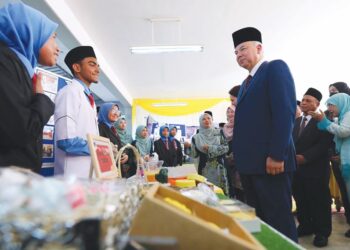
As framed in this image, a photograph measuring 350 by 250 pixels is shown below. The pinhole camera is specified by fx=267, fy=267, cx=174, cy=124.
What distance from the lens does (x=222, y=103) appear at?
998 centimetres

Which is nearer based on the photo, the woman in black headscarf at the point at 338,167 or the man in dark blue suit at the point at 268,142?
the man in dark blue suit at the point at 268,142

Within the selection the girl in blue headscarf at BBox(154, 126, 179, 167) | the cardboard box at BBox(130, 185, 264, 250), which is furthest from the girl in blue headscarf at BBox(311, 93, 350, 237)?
the girl in blue headscarf at BBox(154, 126, 179, 167)

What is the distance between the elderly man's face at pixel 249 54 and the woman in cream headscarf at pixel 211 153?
1.71 metres

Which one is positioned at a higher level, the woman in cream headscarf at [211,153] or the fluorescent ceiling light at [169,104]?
the fluorescent ceiling light at [169,104]

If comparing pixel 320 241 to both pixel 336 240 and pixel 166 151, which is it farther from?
pixel 166 151

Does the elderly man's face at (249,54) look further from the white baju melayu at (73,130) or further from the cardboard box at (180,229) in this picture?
the cardboard box at (180,229)

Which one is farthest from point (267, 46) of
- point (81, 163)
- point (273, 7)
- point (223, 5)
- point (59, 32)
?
point (81, 163)

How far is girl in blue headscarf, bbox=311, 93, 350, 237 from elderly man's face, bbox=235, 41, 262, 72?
1139mm

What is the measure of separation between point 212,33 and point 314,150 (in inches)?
119

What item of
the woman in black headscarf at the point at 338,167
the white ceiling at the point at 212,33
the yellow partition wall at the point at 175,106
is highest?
the white ceiling at the point at 212,33

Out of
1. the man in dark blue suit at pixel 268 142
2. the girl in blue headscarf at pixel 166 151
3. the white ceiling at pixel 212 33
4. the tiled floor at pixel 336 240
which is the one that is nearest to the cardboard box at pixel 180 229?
the man in dark blue suit at pixel 268 142

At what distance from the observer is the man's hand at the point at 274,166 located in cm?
127

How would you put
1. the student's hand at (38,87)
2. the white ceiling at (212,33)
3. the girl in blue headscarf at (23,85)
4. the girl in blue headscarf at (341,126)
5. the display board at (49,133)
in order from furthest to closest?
the white ceiling at (212,33)
the girl in blue headscarf at (341,126)
the display board at (49,133)
the student's hand at (38,87)
the girl in blue headscarf at (23,85)

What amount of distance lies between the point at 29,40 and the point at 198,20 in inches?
140
